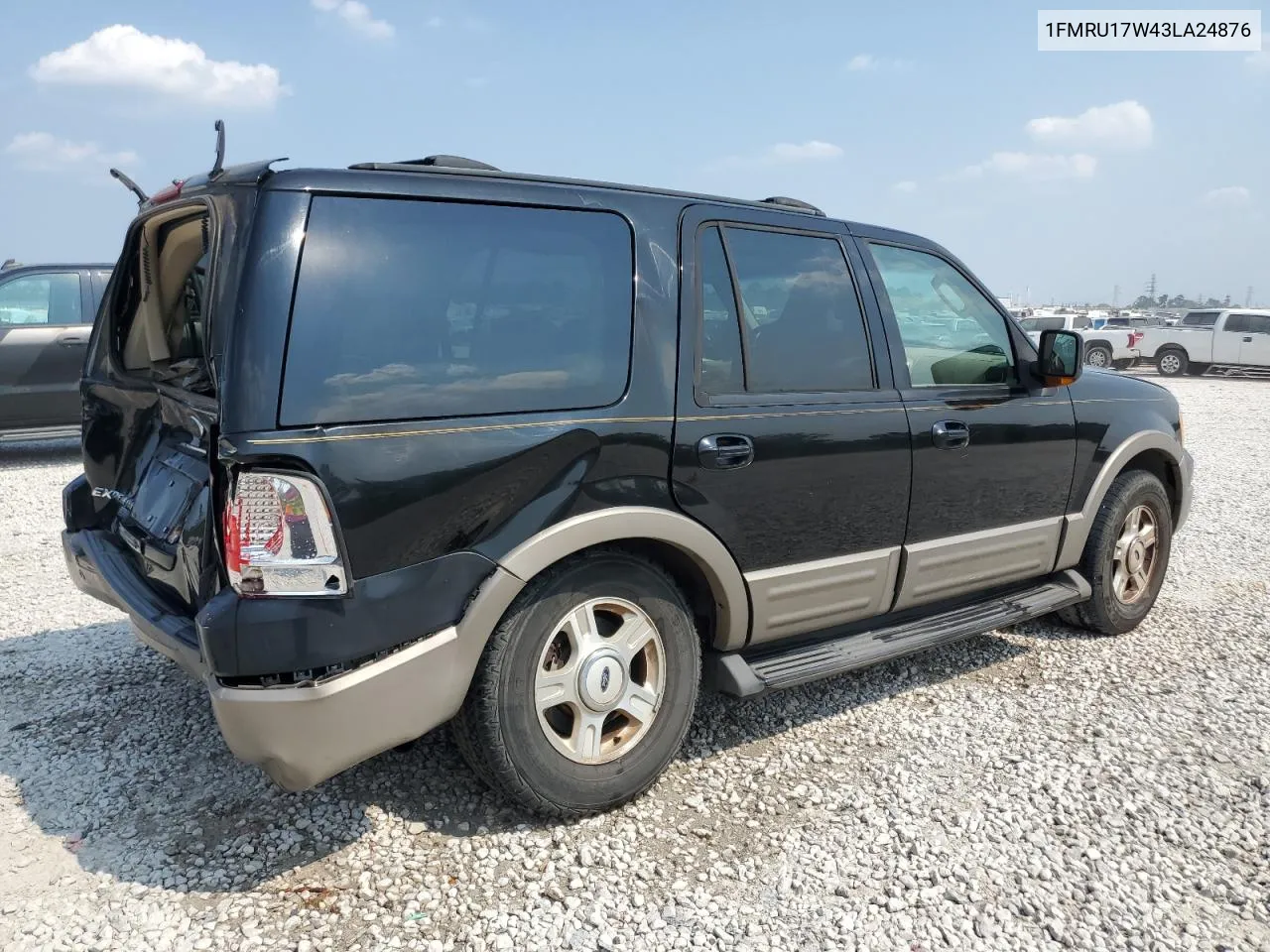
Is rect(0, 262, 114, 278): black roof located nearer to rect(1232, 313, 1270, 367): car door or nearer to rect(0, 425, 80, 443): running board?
rect(0, 425, 80, 443): running board

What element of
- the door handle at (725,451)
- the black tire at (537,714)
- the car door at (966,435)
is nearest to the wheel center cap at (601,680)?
the black tire at (537,714)

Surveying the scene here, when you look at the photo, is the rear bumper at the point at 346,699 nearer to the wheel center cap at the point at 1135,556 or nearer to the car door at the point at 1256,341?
the wheel center cap at the point at 1135,556

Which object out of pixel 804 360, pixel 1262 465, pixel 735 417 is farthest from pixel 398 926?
pixel 1262 465

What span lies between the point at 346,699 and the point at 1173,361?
26.4 metres

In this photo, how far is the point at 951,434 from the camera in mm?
3611

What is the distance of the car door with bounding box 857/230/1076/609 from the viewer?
11.8 feet

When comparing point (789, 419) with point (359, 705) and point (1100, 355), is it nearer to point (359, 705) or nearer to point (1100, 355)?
point (359, 705)

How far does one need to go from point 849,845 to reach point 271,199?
96.0 inches

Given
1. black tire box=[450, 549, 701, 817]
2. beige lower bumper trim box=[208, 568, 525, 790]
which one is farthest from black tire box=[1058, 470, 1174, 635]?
beige lower bumper trim box=[208, 568, 525, 790]

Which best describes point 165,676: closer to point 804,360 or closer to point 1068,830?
point 804,360

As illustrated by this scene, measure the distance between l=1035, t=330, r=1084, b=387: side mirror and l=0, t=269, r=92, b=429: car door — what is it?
28.8 ft

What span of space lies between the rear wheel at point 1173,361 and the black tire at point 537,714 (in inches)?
992

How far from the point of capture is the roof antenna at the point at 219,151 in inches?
107

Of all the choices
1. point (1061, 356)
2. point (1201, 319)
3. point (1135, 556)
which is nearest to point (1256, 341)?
point (1201, 319)
